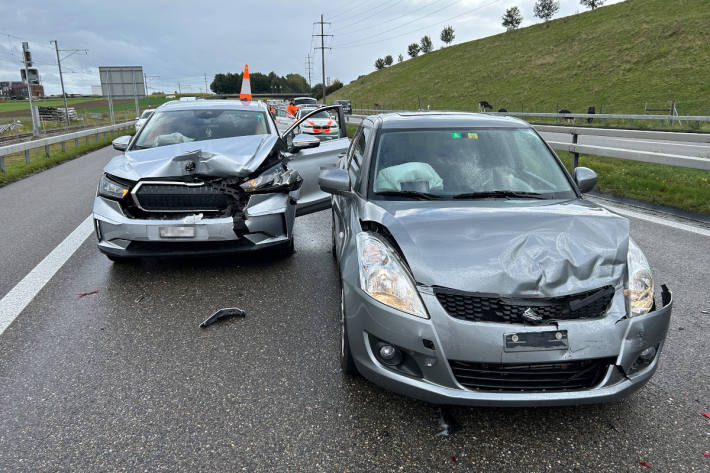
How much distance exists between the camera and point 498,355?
2.42m

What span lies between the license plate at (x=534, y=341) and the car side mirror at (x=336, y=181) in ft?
6.15

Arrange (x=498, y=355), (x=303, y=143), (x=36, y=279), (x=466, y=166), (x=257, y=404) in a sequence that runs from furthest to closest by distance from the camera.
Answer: (x=303, y=143) < (x=36, y=279) < (x=466, y=166) < (x=257, y=404) < (x=498, y=355)

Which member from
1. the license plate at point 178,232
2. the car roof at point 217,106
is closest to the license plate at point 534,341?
the license plate at point 178,232

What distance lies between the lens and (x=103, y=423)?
2754mm

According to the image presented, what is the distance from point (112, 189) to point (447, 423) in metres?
3.80

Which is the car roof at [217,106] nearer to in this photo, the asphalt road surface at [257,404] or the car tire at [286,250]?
the car tire at [286,250]

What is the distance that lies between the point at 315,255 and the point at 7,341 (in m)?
3.03

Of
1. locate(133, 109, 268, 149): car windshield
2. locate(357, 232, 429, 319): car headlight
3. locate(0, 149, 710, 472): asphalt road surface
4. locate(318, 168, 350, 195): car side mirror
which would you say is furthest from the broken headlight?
locate(357, 232, 429, 319): car headlight

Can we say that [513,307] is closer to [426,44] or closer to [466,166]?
[466,166]

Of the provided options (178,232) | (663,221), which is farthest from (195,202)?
(663,221)

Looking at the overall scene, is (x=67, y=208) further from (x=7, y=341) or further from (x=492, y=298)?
(x=492, y=298)

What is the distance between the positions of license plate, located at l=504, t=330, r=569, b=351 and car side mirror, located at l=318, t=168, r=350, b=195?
1.87 meters


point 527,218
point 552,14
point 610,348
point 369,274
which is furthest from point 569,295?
point 552,14

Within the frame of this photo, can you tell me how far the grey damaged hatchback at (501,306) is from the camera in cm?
245
